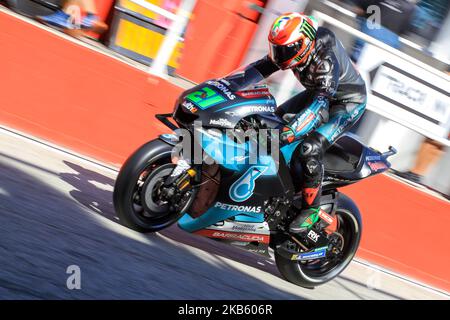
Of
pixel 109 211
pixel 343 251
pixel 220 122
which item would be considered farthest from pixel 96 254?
pixel 343 251

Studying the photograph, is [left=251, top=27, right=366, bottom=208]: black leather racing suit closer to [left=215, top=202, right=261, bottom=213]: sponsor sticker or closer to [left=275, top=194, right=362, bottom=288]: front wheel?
[left=215, top=202, right=261, bottom=213]: sponsor sticker

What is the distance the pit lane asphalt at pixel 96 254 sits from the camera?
4219mm

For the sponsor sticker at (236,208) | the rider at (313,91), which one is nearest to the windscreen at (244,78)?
the rider at (313,91)

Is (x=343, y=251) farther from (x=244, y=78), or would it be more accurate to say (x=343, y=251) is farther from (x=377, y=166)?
(x=244, y=78)

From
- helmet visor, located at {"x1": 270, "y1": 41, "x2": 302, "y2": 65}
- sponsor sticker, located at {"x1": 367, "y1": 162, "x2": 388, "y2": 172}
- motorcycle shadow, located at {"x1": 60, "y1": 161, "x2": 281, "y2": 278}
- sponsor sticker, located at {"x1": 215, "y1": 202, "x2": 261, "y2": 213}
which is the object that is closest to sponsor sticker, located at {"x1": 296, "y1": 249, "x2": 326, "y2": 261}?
motorcycle shadow, located at {"x1": 60, "y1": 161, "x2": 281, "y2": 278}

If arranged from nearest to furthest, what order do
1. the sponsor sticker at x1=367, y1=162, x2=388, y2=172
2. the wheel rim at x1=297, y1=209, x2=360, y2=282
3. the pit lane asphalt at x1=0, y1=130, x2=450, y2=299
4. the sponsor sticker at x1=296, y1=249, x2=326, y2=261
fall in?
1. the pit lane asphalt at x1=0, y1=130, x2=450, y2=299
2. the sponsor sticker at x1=296, y1=249, x2=326, y2=261
3. the sponsor sticker at x1=367, y1=162, x2=388, y2=172
4. the wheel rim at x1=297, y1=209, x2=360, y2=282

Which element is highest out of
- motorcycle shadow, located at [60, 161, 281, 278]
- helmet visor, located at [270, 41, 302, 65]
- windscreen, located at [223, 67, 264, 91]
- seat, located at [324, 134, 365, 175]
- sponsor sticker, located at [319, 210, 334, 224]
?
helmet visor, located at [270, 41, 302, 65]

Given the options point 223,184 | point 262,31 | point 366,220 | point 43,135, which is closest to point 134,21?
point 262,31

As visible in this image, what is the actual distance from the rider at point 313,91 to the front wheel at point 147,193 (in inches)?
35.1

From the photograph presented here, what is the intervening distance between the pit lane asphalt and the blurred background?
160 cm

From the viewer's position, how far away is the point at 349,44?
795 cm

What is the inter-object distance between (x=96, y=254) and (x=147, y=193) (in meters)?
0.69

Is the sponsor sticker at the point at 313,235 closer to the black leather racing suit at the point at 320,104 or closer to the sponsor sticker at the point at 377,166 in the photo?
the black leather racing suit at the point at 320,104

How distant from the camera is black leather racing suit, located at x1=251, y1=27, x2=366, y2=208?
17.3 feet
